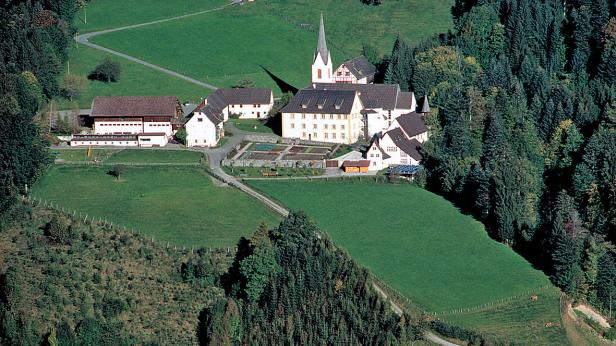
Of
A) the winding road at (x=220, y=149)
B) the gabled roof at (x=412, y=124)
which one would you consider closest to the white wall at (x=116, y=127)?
the winding road at (x=220, y=149)

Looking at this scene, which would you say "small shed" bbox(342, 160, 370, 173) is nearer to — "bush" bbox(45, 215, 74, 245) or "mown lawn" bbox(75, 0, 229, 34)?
"bush" bbox(45, 215, 74, 245)

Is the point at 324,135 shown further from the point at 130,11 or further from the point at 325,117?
the point at 130,11

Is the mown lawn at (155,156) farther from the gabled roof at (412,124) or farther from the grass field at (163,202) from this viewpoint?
the gabled roof at (412,124)

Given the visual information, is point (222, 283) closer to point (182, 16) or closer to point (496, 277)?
point (496, 277)

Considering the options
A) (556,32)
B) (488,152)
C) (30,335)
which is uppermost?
(556,32)

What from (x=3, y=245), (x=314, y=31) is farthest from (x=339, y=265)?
(x=314, y=31)

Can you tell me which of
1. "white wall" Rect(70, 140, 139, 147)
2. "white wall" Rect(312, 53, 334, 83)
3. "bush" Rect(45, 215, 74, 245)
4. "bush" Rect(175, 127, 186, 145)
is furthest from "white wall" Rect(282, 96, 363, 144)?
"bush" Rect(45, 215, 74, 245)
